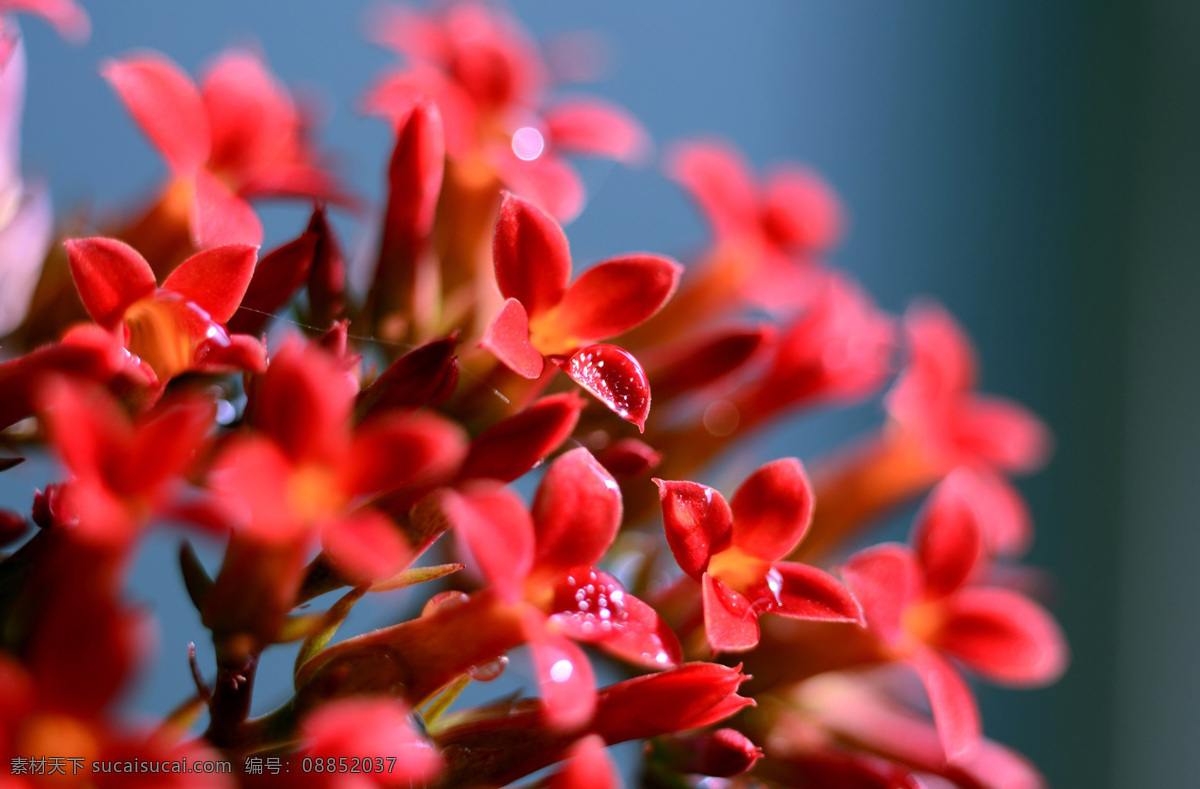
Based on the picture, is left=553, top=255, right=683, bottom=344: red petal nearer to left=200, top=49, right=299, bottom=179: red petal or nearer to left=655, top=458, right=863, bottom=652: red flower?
left=655, top=458, right=863, bottom=652: red flower

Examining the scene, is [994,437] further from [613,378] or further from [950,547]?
[613,378]

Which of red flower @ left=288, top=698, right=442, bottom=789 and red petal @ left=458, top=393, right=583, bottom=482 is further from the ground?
red petal @ left=458, top=393, right=583, bottom=482

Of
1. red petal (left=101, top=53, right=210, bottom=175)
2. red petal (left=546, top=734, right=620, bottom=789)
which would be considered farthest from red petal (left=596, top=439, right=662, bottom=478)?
red petal (left=101, top=53, right=210, bottom=175)

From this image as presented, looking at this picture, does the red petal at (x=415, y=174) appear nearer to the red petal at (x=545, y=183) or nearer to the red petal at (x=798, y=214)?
the red petal at (x=545, y=183)

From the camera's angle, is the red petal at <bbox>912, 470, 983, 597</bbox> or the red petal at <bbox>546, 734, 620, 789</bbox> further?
the red petal at <bbox>912, 470, 983, 597</bbox>

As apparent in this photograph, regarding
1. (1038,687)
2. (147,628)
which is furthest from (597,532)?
(1038,687)

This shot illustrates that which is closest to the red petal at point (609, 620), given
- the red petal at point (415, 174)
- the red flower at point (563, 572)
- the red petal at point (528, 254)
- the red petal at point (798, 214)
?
the red flower at point (563, 572)

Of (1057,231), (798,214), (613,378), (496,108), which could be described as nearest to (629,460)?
(613,378)
